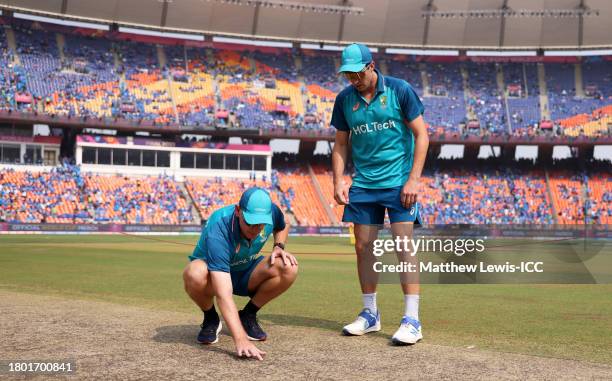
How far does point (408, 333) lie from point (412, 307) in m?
0.42

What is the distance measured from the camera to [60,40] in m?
55.6

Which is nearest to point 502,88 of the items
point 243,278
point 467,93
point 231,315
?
point 467,93

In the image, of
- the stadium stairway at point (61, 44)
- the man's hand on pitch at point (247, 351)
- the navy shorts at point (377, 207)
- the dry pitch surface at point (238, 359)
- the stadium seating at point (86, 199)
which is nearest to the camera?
the dry pitch surface at point (238, 359)

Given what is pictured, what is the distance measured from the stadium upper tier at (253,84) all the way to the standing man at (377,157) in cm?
4824

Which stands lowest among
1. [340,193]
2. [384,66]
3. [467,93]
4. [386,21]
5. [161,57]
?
[340,193]

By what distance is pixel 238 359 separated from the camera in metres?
4.99

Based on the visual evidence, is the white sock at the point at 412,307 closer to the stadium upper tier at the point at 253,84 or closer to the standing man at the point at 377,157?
the standing man at the point at 377,157

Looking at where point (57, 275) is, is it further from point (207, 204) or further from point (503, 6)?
point (503, 6)

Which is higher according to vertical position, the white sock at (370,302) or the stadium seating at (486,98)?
the stadium seating at (486,98)

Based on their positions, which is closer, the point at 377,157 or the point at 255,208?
the point at 255,208

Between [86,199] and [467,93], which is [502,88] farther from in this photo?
[86,199]

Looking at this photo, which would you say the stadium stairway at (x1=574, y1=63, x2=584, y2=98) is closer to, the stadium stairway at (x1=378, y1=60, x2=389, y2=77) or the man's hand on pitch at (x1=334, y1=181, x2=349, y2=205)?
the stadium stairway at (x1=378, y1=60, x2=389, y2=77)

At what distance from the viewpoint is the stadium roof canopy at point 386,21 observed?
56438 millimetres

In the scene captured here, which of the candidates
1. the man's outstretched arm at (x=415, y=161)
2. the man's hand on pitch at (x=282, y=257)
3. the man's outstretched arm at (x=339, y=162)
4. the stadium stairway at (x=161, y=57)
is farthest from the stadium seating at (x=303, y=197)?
the man's hand on pitch at (x=282, y=257)
